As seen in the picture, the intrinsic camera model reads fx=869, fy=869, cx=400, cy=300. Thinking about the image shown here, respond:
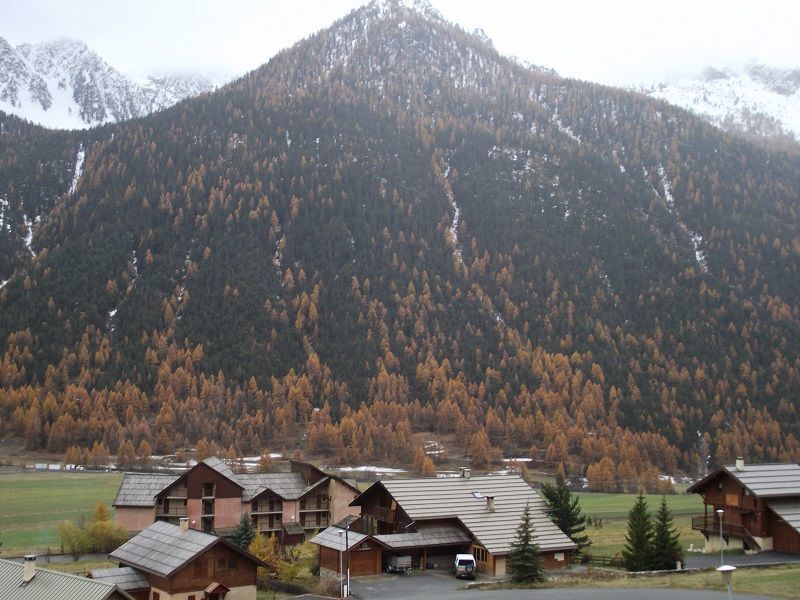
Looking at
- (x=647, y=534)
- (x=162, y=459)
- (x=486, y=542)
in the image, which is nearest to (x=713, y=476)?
(x=647, y=534)

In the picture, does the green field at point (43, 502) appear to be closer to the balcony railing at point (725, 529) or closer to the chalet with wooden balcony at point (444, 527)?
the chalet with wooden balcony at point (444, 527)

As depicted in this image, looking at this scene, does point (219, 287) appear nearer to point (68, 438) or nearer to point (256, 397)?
point (256, 397)

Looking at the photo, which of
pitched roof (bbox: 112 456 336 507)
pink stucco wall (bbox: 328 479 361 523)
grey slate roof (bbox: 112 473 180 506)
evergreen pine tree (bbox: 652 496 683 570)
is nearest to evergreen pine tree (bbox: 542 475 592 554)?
evergreen pine tree (bbox: 652 496 683 570)

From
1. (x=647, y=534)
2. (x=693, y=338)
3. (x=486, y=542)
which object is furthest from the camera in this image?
(x=693, y=338)

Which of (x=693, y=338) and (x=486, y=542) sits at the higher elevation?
(x=693, y=338)

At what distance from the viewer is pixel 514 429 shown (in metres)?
147

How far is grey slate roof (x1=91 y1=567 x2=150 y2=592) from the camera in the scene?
159 ft

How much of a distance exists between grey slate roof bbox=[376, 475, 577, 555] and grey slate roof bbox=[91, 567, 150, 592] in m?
18.8

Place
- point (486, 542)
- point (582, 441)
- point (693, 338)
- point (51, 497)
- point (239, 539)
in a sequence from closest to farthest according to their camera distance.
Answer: point (486, 542)
point (239, 539)
point (51, 497)
point (582, 441)
point (693, 338)

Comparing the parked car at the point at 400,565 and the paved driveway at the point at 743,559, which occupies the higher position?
the paved driveway at the point at 743,559

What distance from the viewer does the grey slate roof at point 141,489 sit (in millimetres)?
74938

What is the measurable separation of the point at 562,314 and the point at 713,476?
131190mm

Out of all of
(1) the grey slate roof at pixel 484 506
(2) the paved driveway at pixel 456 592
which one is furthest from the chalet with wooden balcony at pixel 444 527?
(2) the paved driveway at pixel 456 592

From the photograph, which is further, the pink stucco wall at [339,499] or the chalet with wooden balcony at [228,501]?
the pink stucco wall at [339,499]
